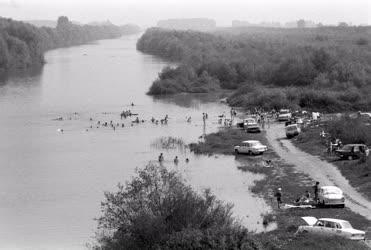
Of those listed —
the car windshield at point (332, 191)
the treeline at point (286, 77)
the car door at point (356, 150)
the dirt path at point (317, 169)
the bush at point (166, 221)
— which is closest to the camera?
the bush at point (166, 221)

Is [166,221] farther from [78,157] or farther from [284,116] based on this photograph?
[284,116]

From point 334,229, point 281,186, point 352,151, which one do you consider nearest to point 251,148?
point 352,151

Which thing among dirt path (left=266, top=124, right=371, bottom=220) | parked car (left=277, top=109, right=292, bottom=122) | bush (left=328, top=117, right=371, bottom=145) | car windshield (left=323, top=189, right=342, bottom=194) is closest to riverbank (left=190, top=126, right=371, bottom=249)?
dirt path (left=266, top=124, right=371, bottom=220)

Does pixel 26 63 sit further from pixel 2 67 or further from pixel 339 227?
pixel 339 227

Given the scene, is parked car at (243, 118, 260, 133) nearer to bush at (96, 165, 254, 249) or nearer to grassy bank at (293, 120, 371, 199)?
grassy bank at (293, 120, 371, 199)

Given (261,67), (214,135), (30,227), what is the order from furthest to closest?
(261,67) < (214,135) < (30,227)

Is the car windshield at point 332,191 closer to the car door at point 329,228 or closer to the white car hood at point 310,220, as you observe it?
the white car hood at point 310,220

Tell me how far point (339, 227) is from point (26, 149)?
3070 cm

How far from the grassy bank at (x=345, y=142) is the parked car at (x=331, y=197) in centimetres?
202

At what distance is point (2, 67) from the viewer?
119375 mm

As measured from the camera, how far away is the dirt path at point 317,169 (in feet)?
103

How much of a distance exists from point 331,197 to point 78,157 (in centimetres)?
2115

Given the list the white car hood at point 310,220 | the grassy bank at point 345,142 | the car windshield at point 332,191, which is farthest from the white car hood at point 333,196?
the white car hood at point 310,220

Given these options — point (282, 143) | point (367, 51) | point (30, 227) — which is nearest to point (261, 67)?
point (367, 51)
